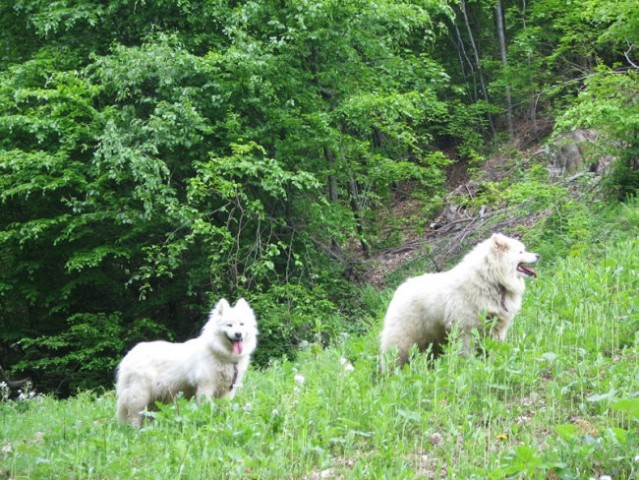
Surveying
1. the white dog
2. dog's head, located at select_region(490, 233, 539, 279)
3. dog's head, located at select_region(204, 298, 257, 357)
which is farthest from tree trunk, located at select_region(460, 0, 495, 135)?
dog's head, located at select_region(204, 298, 257, 357)

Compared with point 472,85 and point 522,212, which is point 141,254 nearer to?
point 522,212

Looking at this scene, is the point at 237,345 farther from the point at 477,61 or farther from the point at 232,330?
the point at 477,61

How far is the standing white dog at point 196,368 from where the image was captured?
6.72 metres

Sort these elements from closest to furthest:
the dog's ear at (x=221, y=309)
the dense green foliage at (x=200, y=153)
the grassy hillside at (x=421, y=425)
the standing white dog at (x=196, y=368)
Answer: the grassy hillside at (x=421, y=425), the standing white dog at (x=196, y=368), the dog's ear at (x=221, y=309), the dense green foliage at (x=200, y=153)

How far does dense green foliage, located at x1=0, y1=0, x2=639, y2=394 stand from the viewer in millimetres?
12656

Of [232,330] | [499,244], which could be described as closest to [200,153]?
[232,330]

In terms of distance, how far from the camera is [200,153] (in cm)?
1391

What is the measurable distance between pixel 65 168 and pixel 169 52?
10.4 ft

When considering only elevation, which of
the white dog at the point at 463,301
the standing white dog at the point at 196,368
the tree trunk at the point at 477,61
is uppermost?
the tree trunk at the point at 477,61

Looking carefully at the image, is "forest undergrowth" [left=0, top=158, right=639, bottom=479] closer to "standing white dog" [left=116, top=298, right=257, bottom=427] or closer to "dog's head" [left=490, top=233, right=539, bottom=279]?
"standing white dog" [left=116, top=298, right=257, bottom=427]

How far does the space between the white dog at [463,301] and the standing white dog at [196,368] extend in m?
1.40

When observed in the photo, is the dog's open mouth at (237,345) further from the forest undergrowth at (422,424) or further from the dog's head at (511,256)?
the dog's head at (511,256)

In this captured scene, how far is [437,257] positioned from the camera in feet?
49.5

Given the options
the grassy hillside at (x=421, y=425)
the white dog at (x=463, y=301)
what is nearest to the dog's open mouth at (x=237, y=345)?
the grassy hillside at (x=421, y=425)
